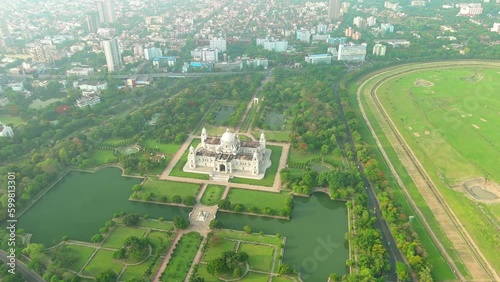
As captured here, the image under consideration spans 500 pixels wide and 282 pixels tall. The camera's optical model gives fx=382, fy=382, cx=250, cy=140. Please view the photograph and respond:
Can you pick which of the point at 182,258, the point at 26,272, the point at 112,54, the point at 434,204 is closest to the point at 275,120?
the point at 434,204

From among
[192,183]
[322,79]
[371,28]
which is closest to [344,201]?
[192,183]

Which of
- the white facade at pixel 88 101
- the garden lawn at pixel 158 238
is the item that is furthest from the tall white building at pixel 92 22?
the garden lawn at pixel 158 238

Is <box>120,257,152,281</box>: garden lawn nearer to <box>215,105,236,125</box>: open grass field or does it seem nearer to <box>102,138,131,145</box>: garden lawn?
<box>102,138,131,145</box>: garden lawn

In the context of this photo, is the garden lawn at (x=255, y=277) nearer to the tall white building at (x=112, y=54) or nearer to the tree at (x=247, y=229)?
the tree at (x=247, y=229)

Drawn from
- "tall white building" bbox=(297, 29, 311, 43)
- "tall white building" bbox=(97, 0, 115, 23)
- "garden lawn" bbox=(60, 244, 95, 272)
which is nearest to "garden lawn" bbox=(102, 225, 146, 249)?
"garden lawn" bbox=(60, 244, 95, 272)

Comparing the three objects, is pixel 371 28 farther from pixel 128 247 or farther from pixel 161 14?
pixel 128 247

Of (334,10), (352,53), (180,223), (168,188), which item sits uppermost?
(334,10)

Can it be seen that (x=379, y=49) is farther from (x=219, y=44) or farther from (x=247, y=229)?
(x=247, y=229)
